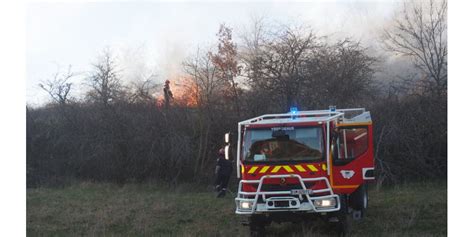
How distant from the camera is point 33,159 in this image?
22875 millimetres

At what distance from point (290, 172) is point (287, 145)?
54 centimetres

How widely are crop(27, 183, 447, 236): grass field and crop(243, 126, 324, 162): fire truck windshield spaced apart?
1.66 meters

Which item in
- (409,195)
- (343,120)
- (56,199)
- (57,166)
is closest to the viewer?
(343,120)

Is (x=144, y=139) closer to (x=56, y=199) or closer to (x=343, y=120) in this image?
(x=56, y=199)

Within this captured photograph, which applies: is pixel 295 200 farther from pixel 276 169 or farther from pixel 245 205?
pixel 245 205

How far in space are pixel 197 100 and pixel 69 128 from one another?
6182 mm

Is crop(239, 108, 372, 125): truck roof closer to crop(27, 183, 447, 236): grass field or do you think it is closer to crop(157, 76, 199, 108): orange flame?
crop(27, 183, 447, 236): grass field

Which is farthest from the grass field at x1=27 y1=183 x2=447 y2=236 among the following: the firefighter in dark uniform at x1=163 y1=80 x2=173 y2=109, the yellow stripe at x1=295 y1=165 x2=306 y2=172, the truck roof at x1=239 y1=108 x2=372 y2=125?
the firefighter in dark uniform at x1=163 y1=80 x2=173 y2=109

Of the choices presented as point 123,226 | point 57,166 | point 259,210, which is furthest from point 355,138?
point 57,166

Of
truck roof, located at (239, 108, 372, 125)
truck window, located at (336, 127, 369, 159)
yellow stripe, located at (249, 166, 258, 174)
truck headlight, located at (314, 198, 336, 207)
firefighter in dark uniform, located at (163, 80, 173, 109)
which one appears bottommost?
truck headlight, located at (314, 198, 336, 207)

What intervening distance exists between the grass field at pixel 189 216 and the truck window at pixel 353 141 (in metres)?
1.52

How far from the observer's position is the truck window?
10.8 metres

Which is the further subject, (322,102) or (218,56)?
(218,56)

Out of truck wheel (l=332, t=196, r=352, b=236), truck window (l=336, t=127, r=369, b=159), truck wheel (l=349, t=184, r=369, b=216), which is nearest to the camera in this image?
truck wheel (l=332, t=196, r=352, b=236)
